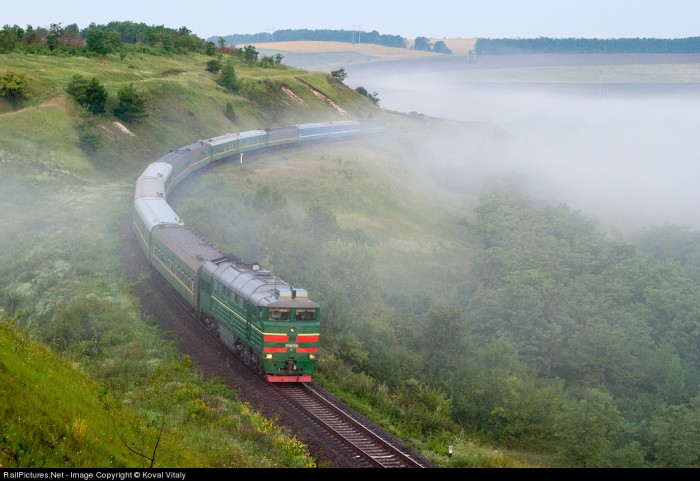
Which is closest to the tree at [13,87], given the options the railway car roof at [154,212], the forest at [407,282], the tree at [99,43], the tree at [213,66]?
the forest at [407,282]

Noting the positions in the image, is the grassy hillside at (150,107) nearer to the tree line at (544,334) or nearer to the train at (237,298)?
the train at (237,298)

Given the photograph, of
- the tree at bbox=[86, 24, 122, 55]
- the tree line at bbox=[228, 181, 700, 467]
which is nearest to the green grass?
the tree line at bbox=[228, 181, 700, 467]

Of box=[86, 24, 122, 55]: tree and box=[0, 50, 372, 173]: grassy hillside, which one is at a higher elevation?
box=[86, 24, 122, 55]: tree

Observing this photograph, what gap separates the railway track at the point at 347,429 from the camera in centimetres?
2411

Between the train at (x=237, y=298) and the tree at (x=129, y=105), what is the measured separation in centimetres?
3422

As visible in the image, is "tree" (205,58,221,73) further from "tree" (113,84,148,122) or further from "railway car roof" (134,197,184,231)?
"railway car roof" (134,197,184,231)

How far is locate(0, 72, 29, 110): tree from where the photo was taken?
250 feet

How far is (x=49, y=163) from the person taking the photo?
2650 inches

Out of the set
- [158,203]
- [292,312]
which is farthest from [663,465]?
[158,203]

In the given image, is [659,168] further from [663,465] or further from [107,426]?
[107,426]

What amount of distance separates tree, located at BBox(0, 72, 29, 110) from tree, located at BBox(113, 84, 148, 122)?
9.75 metres

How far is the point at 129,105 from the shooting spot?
84125mm

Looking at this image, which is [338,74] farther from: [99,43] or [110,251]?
[110,251]

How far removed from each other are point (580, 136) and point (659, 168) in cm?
3580
